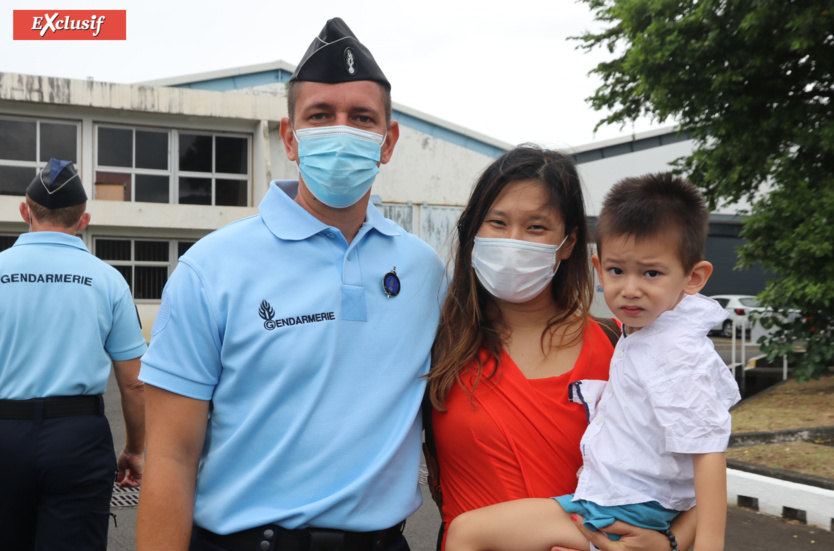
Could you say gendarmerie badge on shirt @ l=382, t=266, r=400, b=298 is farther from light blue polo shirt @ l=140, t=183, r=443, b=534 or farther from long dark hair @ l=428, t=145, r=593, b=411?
long dark hair @ l=428, t=145, r=593, b=411

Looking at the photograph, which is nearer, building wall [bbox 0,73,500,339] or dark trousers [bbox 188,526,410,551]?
dark trousers [bbox 188,526,410,551]

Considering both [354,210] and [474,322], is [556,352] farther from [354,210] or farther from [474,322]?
[354,210]

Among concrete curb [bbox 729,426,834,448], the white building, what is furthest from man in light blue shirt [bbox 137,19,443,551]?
the white building

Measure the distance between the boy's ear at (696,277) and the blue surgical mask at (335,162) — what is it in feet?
3.30

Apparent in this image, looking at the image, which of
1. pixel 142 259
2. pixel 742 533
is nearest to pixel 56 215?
pixel 742 533

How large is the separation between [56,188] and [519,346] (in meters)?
2.51

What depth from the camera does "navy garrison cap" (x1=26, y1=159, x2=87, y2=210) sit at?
3.63m

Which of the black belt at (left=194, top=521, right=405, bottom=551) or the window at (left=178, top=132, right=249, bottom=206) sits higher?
the window at (left=178, top=132, right=249, bottom=206)

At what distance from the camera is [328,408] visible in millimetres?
2018

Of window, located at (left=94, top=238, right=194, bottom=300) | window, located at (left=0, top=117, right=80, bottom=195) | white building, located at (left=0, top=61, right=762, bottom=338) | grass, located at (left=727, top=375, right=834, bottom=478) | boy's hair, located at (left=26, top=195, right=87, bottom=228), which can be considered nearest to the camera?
boy's hair, located at (left=26, top=195, right=87, bottom=228)

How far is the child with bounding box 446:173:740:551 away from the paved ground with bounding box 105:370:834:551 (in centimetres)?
311

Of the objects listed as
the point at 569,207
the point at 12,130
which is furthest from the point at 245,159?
the point at 569,207

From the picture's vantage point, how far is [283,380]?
6.50 ft

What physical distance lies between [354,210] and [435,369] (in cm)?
55
